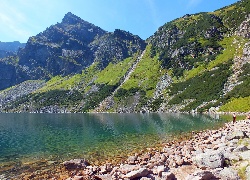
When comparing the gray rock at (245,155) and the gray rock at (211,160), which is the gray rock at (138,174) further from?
the gray rock at (245,155)

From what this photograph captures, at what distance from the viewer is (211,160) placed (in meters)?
22.1

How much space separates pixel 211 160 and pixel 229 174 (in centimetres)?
298

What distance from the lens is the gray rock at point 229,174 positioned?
18.7 meters

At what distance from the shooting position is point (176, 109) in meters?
169

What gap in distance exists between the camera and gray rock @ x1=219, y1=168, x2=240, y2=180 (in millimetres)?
18703

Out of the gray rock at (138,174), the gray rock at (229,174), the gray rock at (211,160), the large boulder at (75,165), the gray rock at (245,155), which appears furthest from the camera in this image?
the large boulder at (75,165)

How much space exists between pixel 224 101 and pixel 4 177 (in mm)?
121958

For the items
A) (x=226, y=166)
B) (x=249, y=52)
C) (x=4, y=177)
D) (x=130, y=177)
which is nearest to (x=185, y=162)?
(x=226, y=166)

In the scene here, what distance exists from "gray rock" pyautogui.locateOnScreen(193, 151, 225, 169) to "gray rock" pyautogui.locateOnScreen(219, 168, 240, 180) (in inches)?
63.3

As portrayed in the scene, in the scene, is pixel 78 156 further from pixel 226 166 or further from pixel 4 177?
pixel 226 166

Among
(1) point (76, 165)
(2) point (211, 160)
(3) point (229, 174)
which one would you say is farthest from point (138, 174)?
(1) point (76, 165)

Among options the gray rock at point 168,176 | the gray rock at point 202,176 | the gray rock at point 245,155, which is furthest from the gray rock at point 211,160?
the gray rock at point 202,176

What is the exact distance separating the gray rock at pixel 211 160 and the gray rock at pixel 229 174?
1.61 meters

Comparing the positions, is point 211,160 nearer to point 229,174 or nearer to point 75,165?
point 229,174
